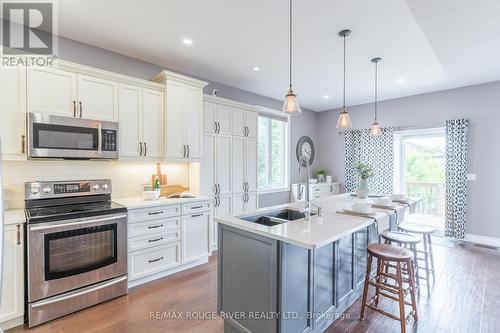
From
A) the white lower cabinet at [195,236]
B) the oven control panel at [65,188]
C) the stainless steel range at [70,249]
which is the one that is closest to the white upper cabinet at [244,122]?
the white lower cabinet at [195,236]

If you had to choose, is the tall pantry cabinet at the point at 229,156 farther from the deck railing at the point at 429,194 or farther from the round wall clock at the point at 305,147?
the deck railing at the point at 429,194

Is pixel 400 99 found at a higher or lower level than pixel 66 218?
higher

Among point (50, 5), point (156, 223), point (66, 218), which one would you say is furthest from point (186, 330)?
point (50, 5)

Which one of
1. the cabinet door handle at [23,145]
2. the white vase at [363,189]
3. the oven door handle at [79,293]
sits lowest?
the oven door handle at [79,293]

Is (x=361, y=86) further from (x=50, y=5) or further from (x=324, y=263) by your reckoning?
(x=50, y=5)

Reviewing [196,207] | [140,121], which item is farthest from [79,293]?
[140,121]

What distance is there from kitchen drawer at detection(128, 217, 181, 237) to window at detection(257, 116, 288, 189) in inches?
91.2

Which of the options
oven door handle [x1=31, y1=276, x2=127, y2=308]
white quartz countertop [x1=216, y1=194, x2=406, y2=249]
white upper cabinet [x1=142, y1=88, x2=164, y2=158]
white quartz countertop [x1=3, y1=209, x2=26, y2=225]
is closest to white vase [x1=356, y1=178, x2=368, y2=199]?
white quartz countertop [x1=216, y1=194, x2=406, y2=249]

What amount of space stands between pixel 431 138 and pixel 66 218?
6.00 meters

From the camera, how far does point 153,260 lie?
2.99 metres

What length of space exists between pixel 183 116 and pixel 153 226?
149cm

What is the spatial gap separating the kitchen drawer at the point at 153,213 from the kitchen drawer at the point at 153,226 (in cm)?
5

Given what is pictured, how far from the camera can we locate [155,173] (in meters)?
3.59

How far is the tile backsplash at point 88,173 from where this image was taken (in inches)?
102
